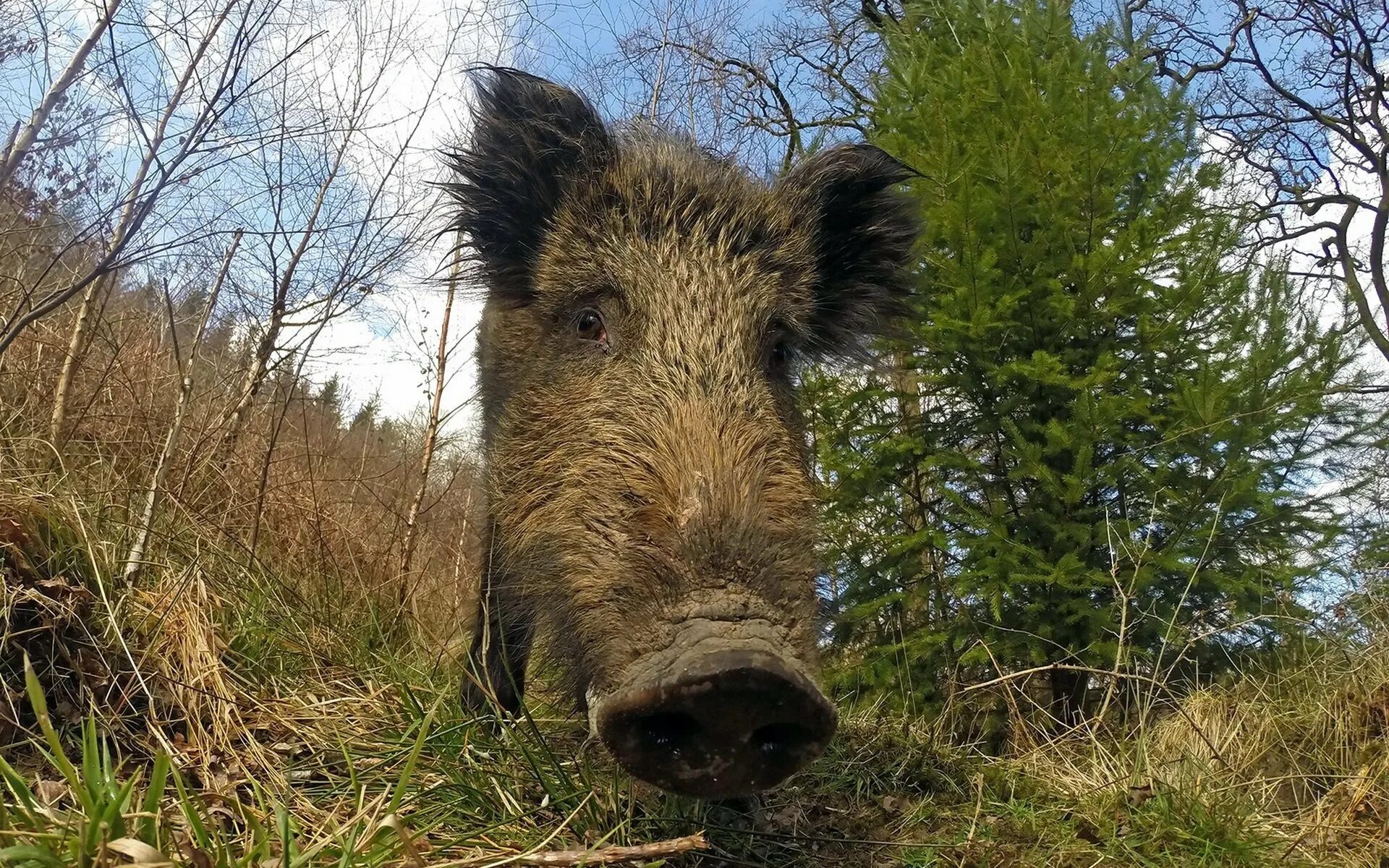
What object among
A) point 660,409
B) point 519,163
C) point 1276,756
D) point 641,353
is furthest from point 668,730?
point 1276,756

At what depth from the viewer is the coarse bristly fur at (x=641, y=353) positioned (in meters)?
2.31

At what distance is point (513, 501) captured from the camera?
323 cm

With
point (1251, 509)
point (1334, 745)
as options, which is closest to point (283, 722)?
point (1334, 745)

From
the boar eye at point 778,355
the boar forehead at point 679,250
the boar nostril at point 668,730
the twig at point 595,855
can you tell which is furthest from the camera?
the boar eye at point 778,355

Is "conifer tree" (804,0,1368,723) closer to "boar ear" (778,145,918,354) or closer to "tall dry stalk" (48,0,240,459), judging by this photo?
"boar ear" (778,145,918,354)

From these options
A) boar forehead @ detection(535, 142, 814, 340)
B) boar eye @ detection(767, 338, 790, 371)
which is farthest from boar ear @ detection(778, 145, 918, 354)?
boar eye @ detection(767, 338, 790, 371)

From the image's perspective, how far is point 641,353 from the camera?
123 inches

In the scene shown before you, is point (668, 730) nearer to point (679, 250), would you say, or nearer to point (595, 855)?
point (595, 855)

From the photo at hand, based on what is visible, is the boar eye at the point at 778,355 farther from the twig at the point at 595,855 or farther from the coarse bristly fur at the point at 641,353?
the twig at the point at 595,855

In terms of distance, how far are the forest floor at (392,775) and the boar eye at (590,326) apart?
137 centimetres

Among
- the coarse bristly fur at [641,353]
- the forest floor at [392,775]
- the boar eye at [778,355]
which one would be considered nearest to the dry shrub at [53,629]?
the forest floor at [392,775]

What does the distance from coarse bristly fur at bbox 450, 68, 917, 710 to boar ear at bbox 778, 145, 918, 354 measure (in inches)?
0.4

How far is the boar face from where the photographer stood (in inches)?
75.9

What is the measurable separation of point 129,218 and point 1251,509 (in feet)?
17.5
